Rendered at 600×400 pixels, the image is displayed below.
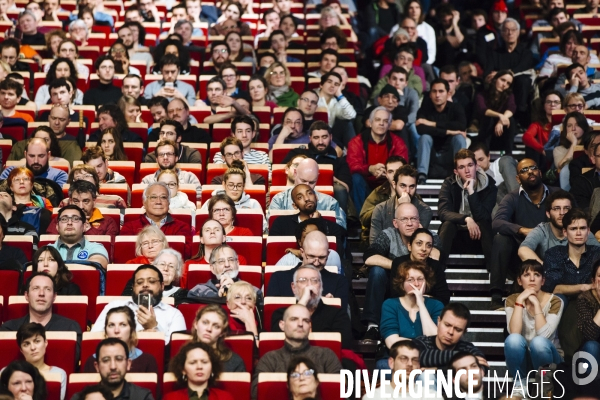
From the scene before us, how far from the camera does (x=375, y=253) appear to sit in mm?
5594

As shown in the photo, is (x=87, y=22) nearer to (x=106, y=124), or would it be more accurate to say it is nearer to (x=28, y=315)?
(x=106, y=124)

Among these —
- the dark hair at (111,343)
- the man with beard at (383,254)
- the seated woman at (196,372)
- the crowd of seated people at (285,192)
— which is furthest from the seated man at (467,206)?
the dark hair at (111,343)

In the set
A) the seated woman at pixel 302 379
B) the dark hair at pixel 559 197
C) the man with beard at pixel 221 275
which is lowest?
the seated woman at pixel 302 379

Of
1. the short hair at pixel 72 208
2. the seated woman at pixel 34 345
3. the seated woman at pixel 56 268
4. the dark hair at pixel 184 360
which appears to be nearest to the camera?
the dark hair at pixel 184 360

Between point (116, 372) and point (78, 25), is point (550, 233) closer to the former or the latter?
point (116, 372)

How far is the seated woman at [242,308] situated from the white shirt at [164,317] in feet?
0.71

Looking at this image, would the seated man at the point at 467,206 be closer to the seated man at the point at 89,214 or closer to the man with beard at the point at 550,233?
the man with beard at the point at 550,233

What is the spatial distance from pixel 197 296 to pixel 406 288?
3.04ft

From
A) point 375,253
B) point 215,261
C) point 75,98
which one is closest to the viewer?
point 215,261

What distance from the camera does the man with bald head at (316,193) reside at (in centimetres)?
601

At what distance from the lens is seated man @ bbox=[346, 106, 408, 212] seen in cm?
665

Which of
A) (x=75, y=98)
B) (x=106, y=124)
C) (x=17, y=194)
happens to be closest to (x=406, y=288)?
(x=17, y=194)

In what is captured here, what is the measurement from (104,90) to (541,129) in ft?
9.48

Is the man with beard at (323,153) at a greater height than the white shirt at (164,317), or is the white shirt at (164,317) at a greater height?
the man with beard at (323,153)
